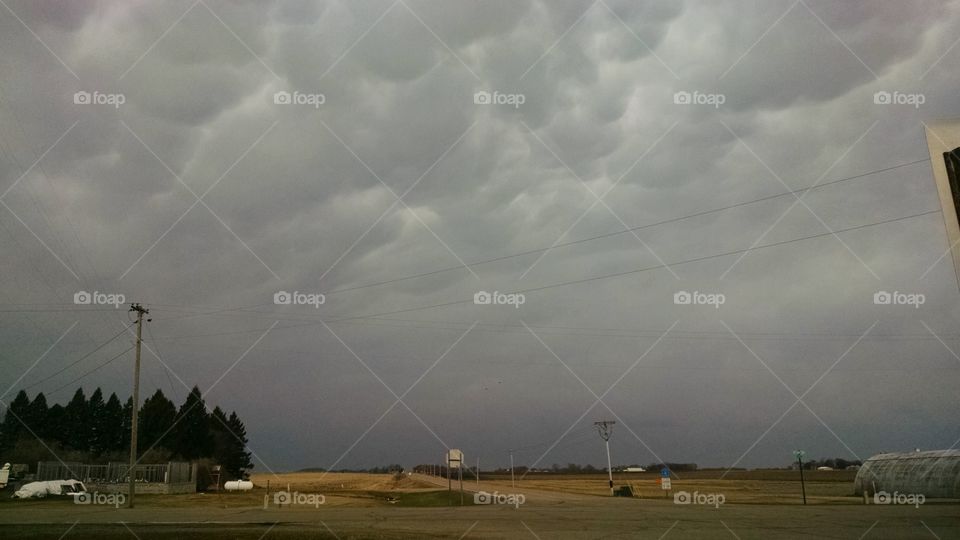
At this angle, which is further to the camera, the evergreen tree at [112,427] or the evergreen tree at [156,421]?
the evergreen tree at [112,427]

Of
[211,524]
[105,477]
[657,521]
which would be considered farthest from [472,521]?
[105,477]

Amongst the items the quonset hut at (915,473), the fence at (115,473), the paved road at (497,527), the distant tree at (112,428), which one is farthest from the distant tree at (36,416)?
the quonset hut at (915,473)

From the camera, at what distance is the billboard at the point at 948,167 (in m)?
3.30

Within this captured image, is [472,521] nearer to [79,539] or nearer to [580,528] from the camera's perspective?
[580,528]

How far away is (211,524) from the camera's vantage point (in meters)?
22.2

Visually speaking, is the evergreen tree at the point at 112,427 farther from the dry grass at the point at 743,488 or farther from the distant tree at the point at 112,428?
the dry grass at the point at 743,488

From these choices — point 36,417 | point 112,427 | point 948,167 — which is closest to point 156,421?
point 112,427

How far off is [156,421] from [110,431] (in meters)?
9.27

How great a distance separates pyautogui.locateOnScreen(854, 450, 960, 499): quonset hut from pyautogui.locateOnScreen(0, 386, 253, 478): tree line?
77.1 m

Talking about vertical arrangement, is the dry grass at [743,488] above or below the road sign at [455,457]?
below

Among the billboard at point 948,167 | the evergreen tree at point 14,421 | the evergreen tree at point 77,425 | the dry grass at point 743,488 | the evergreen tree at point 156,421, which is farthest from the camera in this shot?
the evergreen tree at point 77,425

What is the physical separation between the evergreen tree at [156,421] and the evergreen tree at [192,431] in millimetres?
1338

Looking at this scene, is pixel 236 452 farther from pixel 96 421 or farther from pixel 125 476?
pixel 125 476

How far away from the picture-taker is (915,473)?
46.2 m
